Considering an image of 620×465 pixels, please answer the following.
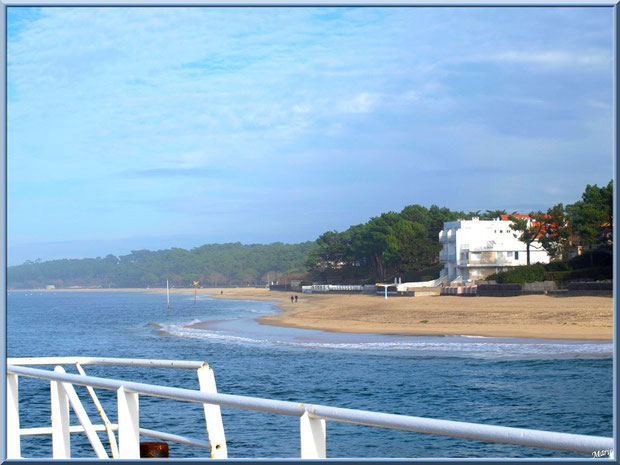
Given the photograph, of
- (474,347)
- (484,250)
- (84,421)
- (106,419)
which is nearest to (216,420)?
(84,421)

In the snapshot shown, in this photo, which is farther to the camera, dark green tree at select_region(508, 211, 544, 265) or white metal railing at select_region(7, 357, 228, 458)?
dark green tree at select_region(508, 211, 544, 265)

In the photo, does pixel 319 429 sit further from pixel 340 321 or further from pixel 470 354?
pixel 340 321

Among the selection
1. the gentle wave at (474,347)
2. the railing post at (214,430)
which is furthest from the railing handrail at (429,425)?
the gentle wave at (474,347)

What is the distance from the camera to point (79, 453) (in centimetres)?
1622

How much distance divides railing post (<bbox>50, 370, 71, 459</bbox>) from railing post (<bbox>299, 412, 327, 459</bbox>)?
7.64 ft

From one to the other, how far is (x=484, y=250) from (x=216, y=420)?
78.6 metres

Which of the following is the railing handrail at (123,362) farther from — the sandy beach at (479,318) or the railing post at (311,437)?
the sandy beach at (479,318)

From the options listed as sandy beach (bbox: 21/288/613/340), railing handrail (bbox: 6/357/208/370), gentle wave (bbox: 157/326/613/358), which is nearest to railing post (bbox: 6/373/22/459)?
railing handrail (bbox: 6/357/208/370)

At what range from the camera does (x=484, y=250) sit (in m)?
81.1

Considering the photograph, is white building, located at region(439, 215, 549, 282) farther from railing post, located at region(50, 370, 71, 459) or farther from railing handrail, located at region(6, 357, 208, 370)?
railing post, located at region(50, 370, 71, 459)

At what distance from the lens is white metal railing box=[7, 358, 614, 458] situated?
2.64 metres

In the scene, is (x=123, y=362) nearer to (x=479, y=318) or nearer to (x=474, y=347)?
(x=474, y=347)

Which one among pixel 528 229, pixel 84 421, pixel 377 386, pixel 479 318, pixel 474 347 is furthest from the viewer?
pixel 528 229

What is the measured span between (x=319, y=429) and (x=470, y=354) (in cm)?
3094
